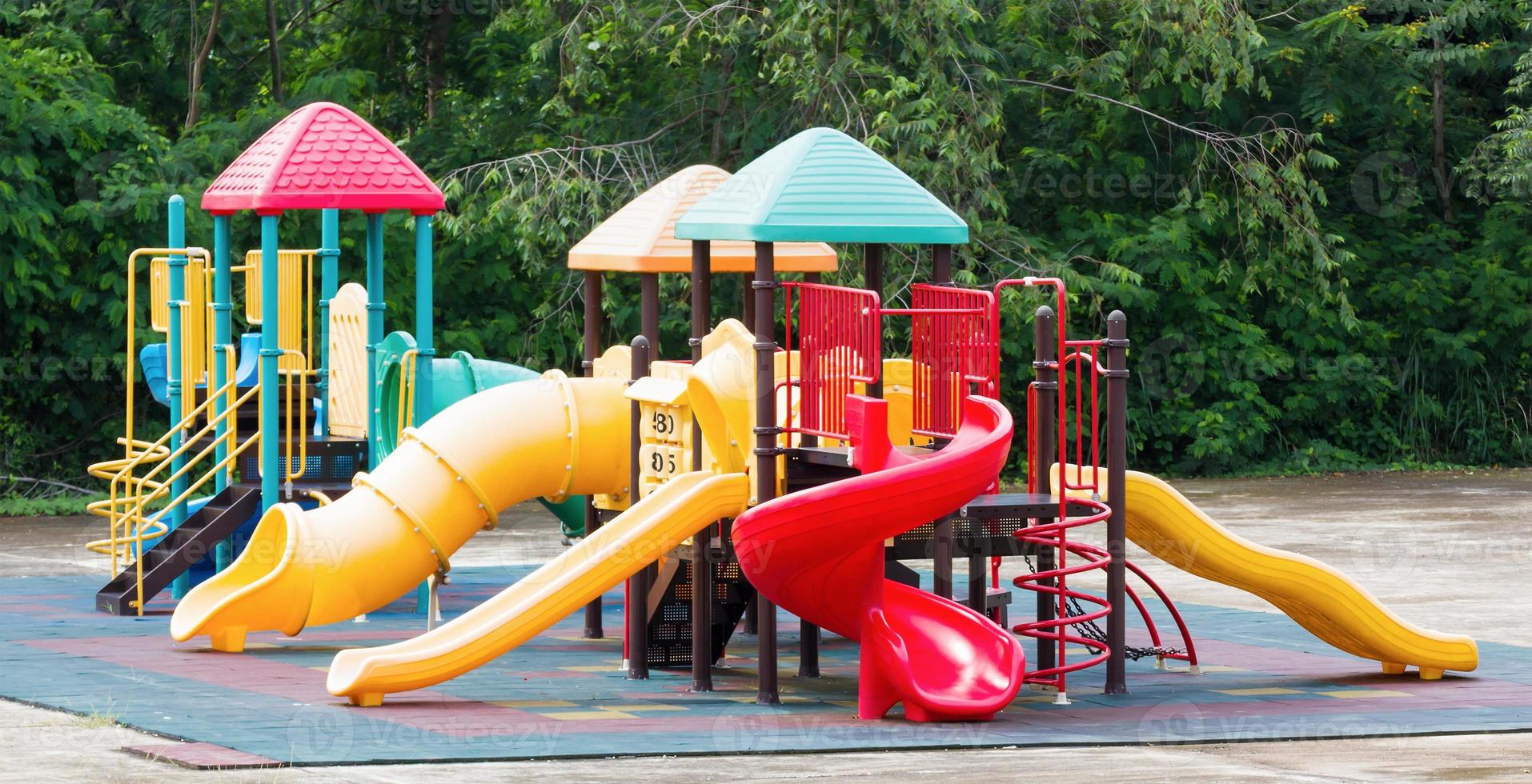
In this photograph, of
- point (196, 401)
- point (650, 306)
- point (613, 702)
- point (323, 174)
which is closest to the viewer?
point (613, 702)

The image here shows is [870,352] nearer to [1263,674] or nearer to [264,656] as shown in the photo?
[1263,674]

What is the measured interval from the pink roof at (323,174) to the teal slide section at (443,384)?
97 centimetres

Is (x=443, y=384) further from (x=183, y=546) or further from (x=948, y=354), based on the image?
(x=948, y=354)

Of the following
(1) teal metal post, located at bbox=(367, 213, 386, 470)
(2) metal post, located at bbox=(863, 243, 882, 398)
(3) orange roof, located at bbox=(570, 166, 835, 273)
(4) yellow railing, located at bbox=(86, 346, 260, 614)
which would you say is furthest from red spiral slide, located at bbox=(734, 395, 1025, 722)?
(4) yellow railing, located at bbox=(86, 346, 260, 614)

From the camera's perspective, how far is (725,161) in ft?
75.0

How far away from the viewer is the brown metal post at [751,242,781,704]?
1061cm

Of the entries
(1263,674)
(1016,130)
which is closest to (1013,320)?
(1016,130)

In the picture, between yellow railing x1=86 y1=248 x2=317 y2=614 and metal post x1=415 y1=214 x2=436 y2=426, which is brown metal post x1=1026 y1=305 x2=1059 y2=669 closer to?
metal post x1=415 y1=214 x2=436 y2=426

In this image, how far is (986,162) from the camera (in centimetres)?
2111

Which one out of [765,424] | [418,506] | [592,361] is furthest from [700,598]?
[592,361]

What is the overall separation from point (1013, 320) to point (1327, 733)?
1343 cm

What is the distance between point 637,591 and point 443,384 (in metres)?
3.75

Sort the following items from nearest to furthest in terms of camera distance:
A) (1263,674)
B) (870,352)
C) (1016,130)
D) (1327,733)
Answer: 1. (1327,733)
2. (870,352)
3. (1263,674)
4. (1016,130)

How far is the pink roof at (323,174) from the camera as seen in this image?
45.4ft
